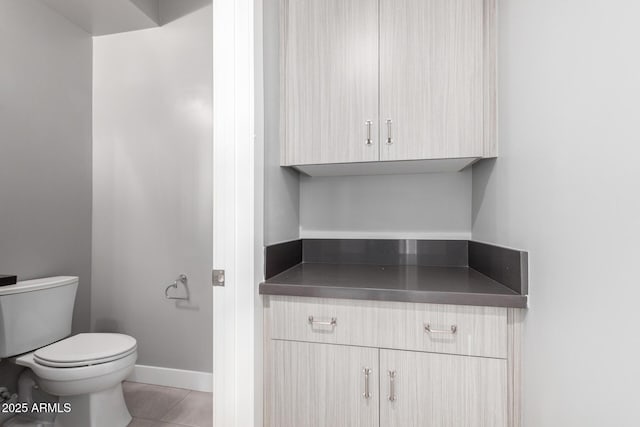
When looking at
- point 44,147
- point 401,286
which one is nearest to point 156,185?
point 44,147

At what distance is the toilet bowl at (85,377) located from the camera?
1.48 m

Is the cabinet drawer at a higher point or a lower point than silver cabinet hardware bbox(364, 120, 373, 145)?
lower

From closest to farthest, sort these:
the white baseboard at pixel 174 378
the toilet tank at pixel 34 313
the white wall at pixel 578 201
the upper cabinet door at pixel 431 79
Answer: the white wall at pixel 578 201, the upper cabinet door at pixel 431 79, the toilet tank at pixel 34 313, the white baseboard at pixel 174 378

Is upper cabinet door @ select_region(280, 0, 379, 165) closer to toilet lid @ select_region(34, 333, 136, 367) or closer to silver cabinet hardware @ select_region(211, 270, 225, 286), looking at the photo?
silver cabinet hardware @ select_region(211, 270, 225, 286)

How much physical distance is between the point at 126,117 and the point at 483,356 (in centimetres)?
271

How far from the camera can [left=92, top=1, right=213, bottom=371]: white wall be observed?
6.87ft

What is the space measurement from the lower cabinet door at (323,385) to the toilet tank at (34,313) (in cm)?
159

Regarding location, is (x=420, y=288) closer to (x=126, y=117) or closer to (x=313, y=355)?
(x=313, y=355)

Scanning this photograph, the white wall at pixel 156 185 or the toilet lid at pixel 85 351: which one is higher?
the white wall at pixel 156 185

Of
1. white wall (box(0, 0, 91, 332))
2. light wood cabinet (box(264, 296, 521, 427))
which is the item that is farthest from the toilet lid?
light wood cabinet (box(264, 296, 521, 427))

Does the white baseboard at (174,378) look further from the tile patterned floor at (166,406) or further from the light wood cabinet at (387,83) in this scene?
the light wood cabinet at (387,83)

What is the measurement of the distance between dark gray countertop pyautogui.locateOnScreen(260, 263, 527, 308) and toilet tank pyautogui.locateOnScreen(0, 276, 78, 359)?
156 cm

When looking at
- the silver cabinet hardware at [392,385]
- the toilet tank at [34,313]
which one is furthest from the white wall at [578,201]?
the toilet tank at [34,313]

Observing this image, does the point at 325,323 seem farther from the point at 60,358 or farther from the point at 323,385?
the point at 60,358
